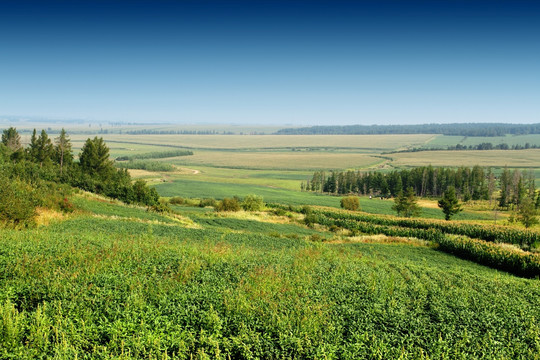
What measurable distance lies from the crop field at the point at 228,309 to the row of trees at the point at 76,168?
44.8m

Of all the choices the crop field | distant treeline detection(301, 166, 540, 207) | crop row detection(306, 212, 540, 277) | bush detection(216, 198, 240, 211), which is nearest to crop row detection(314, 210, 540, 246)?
crop row detection(306, 212, 540, 277)

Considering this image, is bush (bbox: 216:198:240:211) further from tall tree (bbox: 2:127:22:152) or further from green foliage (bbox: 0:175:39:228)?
tall tree (bbox: 2:127:22:152)

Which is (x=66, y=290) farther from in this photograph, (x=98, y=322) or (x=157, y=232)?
(x=157, y=232)

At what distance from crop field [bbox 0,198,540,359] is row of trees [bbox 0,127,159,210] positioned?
4478 cm

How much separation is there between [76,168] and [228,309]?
7689 cm

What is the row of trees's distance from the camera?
5856 cm

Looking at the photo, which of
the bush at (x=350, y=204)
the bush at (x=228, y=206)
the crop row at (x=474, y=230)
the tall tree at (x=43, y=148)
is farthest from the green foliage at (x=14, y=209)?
the bush at (x=350, y=204)

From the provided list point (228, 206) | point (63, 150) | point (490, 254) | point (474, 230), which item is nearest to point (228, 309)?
point (490, 254)

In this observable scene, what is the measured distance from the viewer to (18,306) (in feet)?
31.9

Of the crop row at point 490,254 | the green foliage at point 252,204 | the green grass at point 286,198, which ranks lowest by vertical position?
the green grass at point 286,198

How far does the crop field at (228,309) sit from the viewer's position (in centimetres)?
833

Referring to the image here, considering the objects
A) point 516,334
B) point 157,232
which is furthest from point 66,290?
point 157,232

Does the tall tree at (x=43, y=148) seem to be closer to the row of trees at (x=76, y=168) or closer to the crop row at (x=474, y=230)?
the row of trees at (x=76, y=168)

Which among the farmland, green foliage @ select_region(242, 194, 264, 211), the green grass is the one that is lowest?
the green grass
